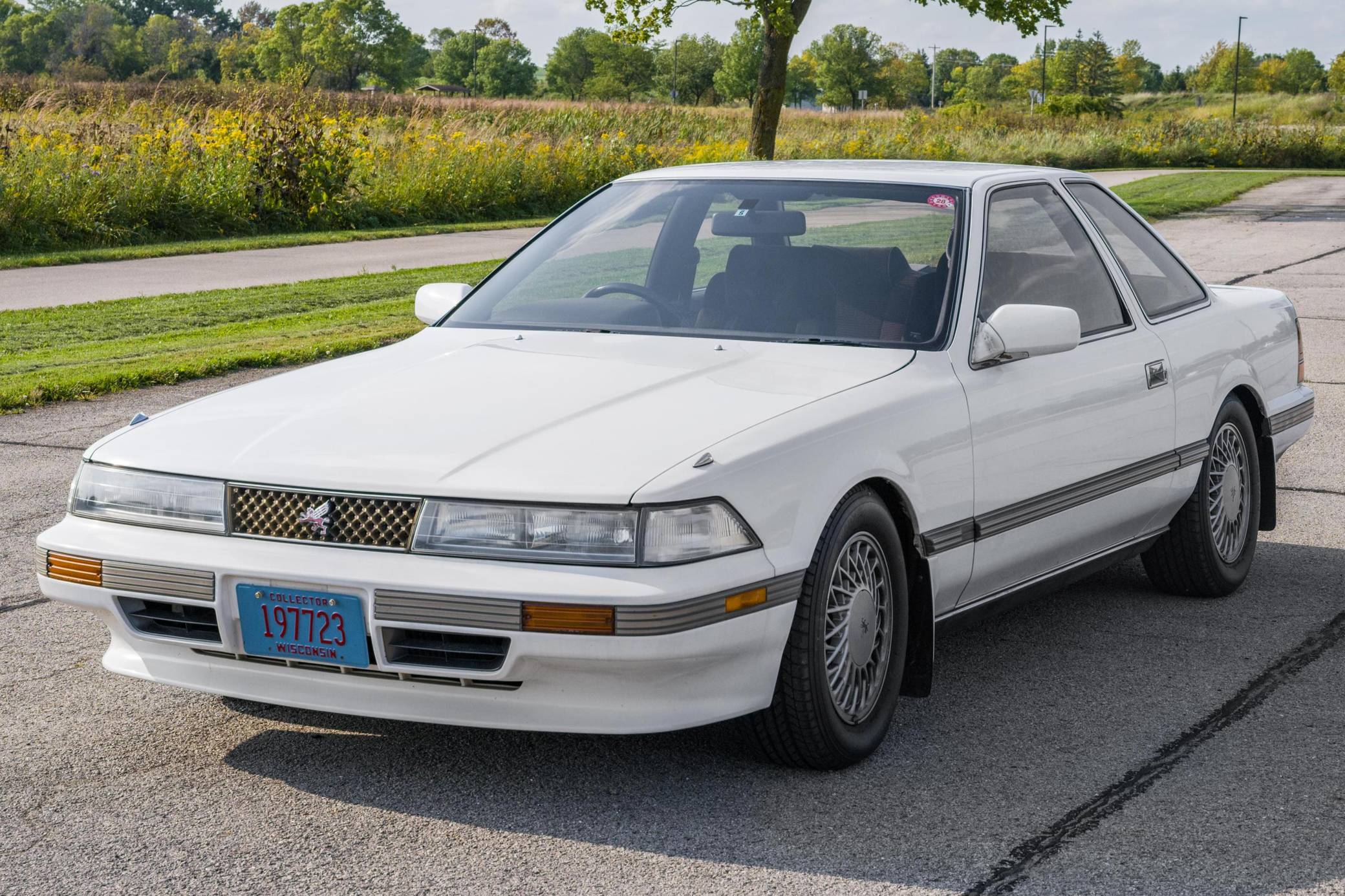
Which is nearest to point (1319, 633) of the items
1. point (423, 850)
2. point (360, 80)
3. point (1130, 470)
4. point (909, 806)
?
point (1130, 470)

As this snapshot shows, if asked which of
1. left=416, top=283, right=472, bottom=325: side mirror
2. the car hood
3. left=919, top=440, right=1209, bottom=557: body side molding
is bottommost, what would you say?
left=919, top=440, right=1209, bottom=557: body side molding

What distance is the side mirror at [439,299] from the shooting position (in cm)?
505

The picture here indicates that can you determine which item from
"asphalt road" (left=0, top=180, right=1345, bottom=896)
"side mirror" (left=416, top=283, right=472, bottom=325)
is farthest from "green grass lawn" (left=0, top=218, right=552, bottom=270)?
"asphalt road" (left=0, top=180, right=1345, bottom=896)

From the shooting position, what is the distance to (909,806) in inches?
139

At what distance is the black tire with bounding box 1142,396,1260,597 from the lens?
5305mm

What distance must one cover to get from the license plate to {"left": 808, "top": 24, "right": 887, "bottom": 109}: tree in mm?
125475

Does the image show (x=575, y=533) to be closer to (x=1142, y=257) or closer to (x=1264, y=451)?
(x=1142, y=257)

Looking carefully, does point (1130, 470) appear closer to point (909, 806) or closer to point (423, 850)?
point (909, 806)

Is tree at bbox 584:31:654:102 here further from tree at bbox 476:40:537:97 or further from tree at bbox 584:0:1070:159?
tree at bbox 584:0:1070:159

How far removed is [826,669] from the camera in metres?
3.60

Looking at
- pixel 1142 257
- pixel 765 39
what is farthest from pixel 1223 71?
pixel 1142 257

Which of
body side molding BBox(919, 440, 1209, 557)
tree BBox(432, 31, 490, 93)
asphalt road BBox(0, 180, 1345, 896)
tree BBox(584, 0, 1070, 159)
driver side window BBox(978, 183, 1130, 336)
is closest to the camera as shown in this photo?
asphalt road BBox(0, 180, 1345, 896)

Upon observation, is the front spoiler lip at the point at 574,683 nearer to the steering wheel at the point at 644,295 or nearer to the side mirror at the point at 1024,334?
the side mirror at the point at 1024,334

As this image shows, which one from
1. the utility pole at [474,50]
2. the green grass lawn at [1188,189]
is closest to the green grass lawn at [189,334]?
the green grass lawn at [1188,189]
